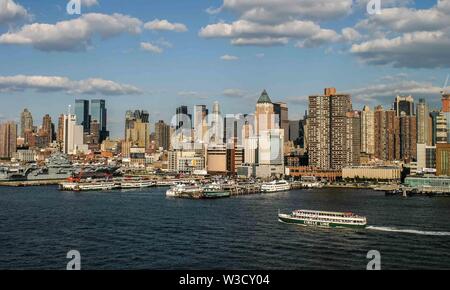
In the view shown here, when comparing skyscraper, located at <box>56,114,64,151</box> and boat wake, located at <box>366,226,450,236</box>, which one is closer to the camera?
boat wake, located at <box>366,226,450,236</box>

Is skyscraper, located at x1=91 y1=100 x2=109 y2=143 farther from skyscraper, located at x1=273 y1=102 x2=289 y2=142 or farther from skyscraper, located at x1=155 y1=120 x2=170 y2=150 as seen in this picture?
skyscraper, located at x1=273 y1=102 x2=289 y2=142

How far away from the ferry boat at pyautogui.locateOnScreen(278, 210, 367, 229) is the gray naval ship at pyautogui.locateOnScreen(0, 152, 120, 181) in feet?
68.7

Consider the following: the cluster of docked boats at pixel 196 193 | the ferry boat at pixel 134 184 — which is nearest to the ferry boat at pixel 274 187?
the cluster of docked boats at pixel 196 193

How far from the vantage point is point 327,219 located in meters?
11.9

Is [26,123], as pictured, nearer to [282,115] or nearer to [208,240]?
[282,115]

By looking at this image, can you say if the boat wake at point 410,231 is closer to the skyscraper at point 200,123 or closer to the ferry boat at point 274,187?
the ferry boat at point 274,187

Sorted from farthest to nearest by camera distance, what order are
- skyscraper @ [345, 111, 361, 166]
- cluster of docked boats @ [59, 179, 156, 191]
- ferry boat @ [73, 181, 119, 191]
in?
skyscraper @ [345, 111, 361, 166] < cluster of docked boats @ [59, 179, 156, 191] < ferry boat @ [73, 181, 119, 191]

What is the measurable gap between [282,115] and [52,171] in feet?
88.3

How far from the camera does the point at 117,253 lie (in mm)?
8367

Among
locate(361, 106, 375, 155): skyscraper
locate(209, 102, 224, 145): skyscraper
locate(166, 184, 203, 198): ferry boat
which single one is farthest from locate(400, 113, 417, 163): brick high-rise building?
locate(166, 184, 203, 198): ferry boat

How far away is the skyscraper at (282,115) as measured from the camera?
52.9 metres

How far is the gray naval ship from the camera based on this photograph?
3109 cm

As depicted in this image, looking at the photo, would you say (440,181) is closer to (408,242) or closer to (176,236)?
(408,242)
